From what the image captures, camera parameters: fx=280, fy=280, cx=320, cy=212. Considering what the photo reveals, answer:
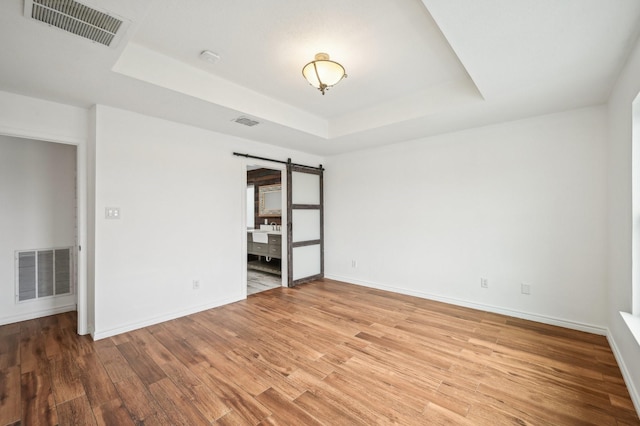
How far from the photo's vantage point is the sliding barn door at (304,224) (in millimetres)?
4984

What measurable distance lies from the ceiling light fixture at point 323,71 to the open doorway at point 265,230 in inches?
104

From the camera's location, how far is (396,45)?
2373 millimetres

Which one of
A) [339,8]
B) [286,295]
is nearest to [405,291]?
[286,295]

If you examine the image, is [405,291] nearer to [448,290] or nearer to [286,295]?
[448,290]

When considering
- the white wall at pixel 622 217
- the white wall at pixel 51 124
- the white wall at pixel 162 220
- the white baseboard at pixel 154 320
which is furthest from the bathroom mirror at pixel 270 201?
the white wall at pixel 622 217

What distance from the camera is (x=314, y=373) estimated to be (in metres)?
2.30

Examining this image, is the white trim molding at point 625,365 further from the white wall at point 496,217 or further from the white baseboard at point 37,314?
the white baseboard at point 37,314

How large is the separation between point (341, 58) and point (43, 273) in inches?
175

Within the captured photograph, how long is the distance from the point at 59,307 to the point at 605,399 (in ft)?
18.6

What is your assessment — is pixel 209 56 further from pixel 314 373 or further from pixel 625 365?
pixel 625 365

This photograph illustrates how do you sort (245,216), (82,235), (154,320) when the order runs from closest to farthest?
(82,235), (154,320), (245,216)

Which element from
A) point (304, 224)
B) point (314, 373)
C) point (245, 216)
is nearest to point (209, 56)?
point (245, 216)

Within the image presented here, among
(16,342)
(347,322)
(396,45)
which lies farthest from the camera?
(347,322)

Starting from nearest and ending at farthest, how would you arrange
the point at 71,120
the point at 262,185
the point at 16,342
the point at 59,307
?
1. the point at 16,342
2. the point at 71,120
3. the point at 59,307
4. the point at 262,185
